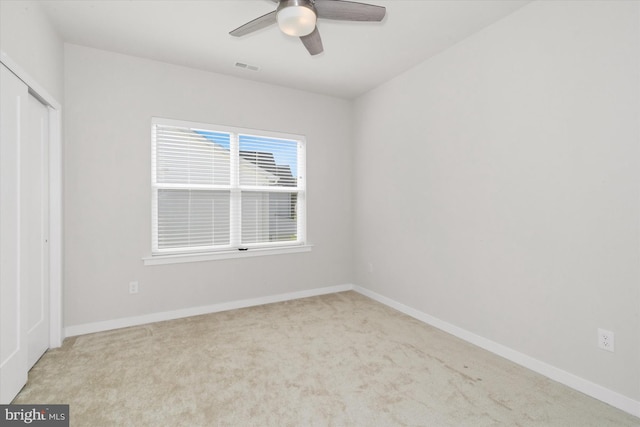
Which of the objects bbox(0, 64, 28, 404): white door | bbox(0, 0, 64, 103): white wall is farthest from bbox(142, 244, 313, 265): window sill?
bbox(0, 0, 64, 103): white wall

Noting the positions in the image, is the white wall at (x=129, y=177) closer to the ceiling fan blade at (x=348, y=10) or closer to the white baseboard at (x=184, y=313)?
the white baseboard at (x=184, y=313)

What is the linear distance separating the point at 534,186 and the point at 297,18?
6.85 feet

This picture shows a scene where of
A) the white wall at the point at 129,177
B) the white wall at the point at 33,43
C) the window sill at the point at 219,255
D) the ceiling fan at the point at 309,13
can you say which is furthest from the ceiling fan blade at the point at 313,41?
the window sill at the point at 219,255

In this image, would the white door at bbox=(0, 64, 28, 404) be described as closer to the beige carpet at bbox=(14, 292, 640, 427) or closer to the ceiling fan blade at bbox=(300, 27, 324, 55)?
the beige carpet at bbox=(14, 292, 640, 427)

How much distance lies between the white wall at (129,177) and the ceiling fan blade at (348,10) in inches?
79.7

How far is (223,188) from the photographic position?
11.9 ft

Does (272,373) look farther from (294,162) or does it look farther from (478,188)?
(294,162)

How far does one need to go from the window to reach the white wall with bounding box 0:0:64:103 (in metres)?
0.88

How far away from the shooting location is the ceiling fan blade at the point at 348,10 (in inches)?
72.4

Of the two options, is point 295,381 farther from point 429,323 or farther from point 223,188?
point 223,188

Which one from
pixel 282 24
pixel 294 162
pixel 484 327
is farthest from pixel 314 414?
pixel 294 162

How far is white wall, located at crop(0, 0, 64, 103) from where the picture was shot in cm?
185

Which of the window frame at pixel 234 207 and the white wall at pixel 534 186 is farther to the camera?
the window frame at pixel 234 207

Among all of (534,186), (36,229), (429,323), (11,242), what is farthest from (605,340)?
(36,229)
